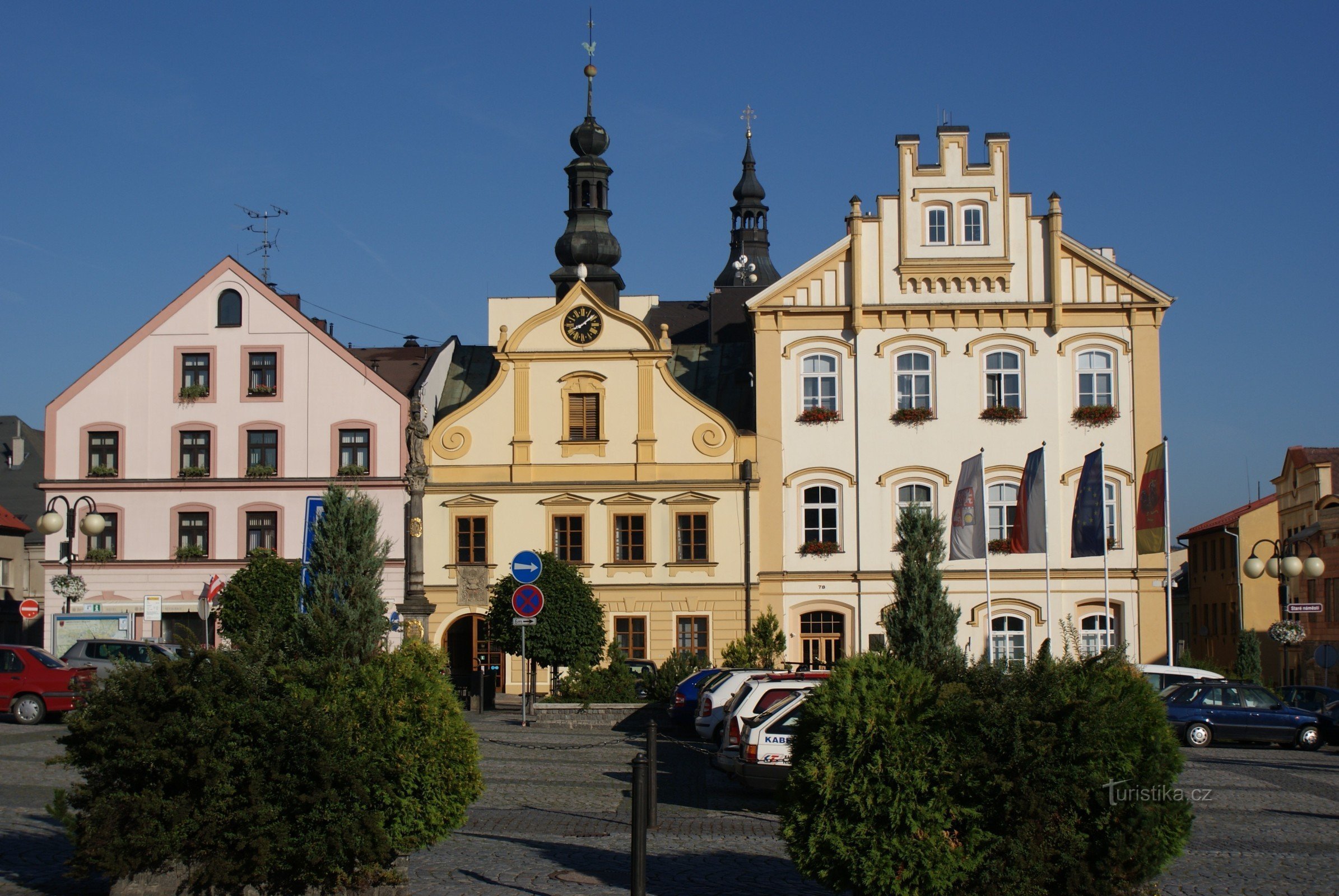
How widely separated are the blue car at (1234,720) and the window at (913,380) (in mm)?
13933

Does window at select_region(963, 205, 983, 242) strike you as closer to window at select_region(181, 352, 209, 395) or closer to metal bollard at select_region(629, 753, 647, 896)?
window at select_region(181, 352, 209, 395)

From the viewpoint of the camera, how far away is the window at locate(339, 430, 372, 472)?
4134 centimetres

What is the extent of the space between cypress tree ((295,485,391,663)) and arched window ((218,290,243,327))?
975 inches

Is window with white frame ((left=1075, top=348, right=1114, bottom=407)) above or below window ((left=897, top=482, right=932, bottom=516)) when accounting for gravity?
above

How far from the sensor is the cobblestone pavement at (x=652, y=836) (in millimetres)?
11570

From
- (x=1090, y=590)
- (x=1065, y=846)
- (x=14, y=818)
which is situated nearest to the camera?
(x=1065, y=846)

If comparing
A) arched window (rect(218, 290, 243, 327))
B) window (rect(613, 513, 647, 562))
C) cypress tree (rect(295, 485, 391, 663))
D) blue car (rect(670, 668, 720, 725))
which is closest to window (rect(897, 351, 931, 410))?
window (rect(613, 513, 647, 562))

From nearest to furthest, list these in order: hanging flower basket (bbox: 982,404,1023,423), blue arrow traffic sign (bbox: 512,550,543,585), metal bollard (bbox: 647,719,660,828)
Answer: metal bollard (bbox: 647,719,660,828), blue arrow traffic sign (bbox: 512,550,543,585), hanging flower basket (bbox: 982,404,1023,423)

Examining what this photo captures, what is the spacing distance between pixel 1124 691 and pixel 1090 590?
31.2 m

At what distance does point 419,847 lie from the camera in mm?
10383

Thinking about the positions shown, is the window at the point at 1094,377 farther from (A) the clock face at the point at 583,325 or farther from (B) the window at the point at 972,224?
(A) the clock face at the point at 583,325

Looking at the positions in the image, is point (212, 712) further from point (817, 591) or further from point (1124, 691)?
point (817, 591)

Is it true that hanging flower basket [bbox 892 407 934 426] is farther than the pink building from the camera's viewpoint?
No

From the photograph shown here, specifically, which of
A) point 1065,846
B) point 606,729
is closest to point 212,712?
point 1065,846
